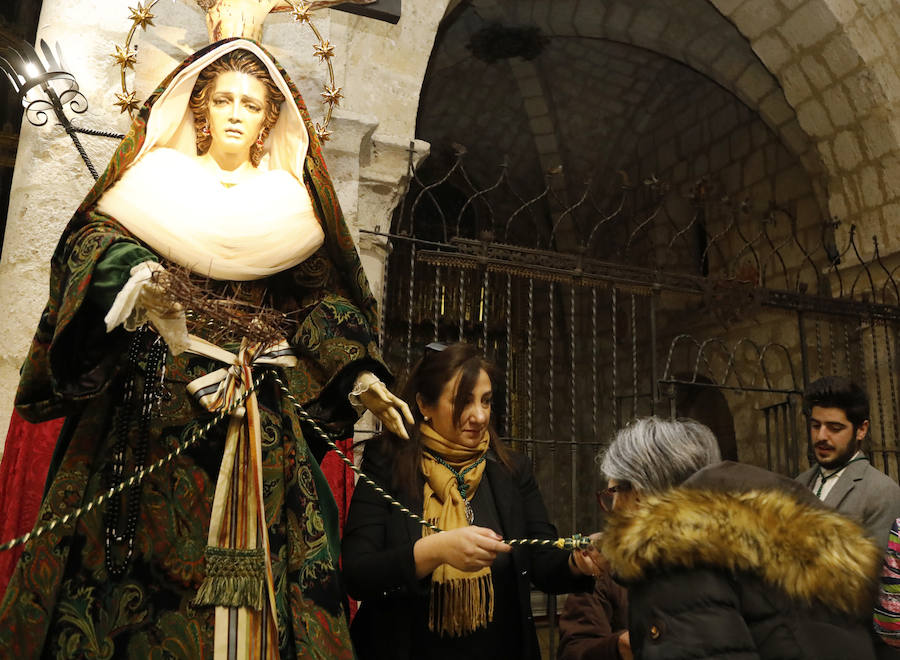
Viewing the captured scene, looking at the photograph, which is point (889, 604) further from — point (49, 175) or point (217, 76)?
point (49, 175)

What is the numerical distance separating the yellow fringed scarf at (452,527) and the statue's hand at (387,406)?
9.1 inches

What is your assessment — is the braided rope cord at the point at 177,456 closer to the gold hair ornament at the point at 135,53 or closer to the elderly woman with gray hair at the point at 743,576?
the elderly woman with gray hair at the point at 743,576

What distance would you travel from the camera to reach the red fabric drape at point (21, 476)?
212 cm

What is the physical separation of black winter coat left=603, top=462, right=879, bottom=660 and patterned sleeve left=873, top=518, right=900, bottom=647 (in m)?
0.38

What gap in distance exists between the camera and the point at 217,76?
2.09 meters

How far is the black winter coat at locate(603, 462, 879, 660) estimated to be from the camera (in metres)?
1.36

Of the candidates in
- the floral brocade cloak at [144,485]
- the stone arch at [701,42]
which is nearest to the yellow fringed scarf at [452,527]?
the floral brocade cloak at [144,485]

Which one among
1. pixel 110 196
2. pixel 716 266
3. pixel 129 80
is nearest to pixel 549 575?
pixel 110 196

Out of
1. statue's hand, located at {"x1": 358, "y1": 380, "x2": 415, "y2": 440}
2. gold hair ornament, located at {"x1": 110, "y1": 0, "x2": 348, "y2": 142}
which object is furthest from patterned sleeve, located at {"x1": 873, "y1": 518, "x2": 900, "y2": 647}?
gold hair ornament, located at {"x1": 110, "y1": 0, "x2": 348, "y2": 142}

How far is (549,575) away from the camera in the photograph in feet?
6.79

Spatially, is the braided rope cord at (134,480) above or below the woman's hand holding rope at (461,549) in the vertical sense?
above

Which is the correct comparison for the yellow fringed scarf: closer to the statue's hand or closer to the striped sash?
the statue's hand

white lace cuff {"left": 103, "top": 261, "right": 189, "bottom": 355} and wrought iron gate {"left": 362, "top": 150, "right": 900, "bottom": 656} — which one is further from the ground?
wrought iron gate {"left": 362, "top": 150, "right": 900, "bottom": 656}

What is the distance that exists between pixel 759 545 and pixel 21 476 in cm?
193
